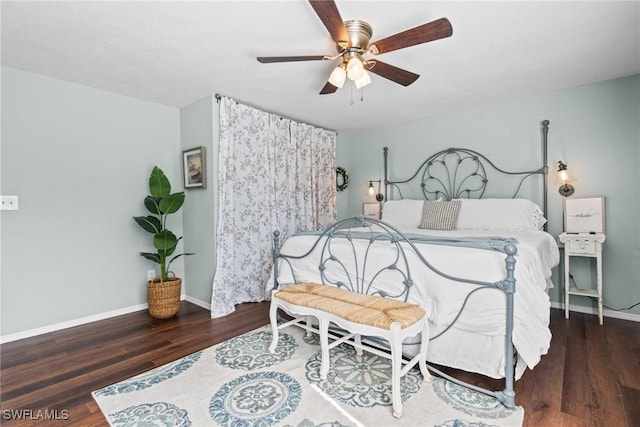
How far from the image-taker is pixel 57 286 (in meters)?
2.79

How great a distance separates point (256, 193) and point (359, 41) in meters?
2.09

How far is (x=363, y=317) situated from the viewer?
1.70 m

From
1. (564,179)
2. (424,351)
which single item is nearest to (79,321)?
(424,351)

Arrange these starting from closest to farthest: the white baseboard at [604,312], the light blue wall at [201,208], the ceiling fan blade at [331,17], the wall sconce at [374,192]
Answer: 1. the ceiling fan blade at [331,17]
2. the white baseboard at [604,312]
3. the light blue wall at [201,208]
4. the wall sconce at [374,192]

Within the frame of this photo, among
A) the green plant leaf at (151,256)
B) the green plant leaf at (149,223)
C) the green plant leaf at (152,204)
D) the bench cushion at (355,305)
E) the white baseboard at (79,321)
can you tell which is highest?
the green plant leaf at (152,204)

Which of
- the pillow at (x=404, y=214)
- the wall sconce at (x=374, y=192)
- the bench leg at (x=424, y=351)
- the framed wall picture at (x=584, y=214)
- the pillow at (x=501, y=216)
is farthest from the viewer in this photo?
the wall sconce at (x=374, y=192)

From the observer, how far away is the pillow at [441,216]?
10.8 feet

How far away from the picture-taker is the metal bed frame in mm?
1617

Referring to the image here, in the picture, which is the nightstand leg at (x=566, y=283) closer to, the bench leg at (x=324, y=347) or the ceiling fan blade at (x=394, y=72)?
the ceiling fan blade at (x=394, y=72)

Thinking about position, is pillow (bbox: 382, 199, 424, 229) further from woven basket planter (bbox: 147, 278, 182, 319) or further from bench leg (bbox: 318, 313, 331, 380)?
woven basket planter (bbox: 147, 278, 182, 319)

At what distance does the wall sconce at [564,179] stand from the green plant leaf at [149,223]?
418cm

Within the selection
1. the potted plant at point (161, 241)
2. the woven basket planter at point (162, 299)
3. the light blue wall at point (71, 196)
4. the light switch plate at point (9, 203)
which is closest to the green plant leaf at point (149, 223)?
the potted plant at point (161, 241)

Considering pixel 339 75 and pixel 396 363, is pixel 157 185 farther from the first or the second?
pixel 396 363

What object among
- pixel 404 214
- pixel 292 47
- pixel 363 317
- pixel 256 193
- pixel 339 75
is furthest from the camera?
pixel 404 214
